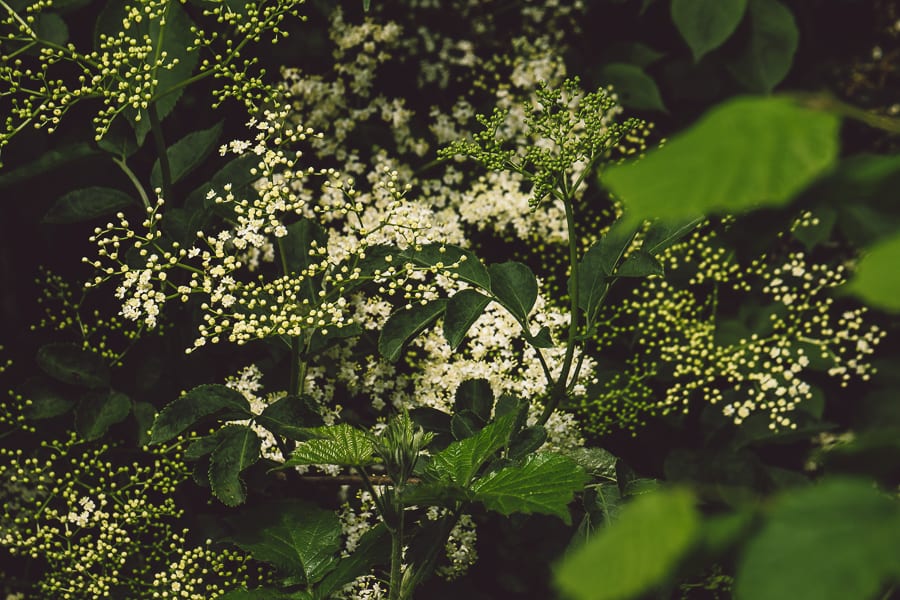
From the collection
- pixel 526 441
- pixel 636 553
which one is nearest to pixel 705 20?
pixel 526 441

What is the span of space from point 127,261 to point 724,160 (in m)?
1.29

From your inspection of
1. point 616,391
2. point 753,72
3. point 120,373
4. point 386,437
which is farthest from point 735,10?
point 120,373

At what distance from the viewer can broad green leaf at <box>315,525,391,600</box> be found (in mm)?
1216

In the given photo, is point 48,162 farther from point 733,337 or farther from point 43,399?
point 733,337

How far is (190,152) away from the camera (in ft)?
5.30

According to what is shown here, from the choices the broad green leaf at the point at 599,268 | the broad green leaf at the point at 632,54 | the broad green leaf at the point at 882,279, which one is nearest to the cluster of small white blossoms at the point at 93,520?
the broad green leaf at the point at 599,268

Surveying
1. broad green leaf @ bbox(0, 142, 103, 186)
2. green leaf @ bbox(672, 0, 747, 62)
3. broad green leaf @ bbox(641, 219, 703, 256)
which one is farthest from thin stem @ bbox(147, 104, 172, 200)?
green leaf @ bbox(672, 0, 747, 62)

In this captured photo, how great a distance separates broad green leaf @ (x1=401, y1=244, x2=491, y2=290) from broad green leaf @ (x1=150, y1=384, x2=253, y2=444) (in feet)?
1.20

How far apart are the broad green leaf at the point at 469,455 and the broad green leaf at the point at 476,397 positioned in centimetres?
30

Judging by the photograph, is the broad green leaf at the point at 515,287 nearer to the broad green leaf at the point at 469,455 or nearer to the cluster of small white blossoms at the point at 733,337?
the broad green leaf at the point at 469,455

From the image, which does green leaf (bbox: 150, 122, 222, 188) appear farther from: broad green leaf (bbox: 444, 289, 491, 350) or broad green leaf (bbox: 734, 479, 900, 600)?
broad green leaf (bbox: 734, 479, 900, 600)

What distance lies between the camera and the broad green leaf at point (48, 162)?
163 centimetres

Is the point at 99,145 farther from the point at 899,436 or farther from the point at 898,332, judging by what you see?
the point at 898,332

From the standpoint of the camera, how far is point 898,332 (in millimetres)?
2299
